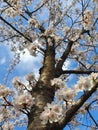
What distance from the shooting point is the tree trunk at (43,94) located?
347 cm

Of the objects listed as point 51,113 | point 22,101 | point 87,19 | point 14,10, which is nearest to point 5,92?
point 22,101

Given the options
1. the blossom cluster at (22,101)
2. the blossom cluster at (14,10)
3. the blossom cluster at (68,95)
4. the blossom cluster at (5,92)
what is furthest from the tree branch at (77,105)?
the blossom cluster at (14,10)

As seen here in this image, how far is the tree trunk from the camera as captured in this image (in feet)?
11.4

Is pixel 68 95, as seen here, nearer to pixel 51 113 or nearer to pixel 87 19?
pixel 51 113

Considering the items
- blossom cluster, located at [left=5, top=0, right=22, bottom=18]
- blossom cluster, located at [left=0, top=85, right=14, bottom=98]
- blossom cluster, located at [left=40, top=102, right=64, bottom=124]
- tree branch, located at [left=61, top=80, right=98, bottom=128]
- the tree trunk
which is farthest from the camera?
blossom cluster, located at [left=5, top=0, right=22, bottom=18]

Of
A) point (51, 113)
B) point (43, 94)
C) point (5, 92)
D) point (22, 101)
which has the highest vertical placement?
point (43, 94)

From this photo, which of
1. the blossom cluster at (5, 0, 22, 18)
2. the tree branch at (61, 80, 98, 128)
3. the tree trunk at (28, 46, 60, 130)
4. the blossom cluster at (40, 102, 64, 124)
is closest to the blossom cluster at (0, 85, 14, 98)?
the tree trunk at (28, 46, 60, 130)

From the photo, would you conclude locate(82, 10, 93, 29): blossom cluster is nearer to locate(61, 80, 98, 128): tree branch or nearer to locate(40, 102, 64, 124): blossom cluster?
locate(61, 80, 98, 128): tree branch

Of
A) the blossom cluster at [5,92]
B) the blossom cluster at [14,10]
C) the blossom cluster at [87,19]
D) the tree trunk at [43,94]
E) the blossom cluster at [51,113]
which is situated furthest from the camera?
the blossom cluster at [14,10]

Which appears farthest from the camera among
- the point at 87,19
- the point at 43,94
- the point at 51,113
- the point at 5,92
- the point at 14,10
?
the point at 14,10

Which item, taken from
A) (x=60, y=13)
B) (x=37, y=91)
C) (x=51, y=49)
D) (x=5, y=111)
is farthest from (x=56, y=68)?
(x=60, y=13)

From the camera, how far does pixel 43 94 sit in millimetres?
4086

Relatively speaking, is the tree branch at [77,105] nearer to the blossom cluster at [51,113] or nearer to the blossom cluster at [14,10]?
the blossom cluster at [51,113]

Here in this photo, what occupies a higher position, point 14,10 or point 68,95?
point 14,10
